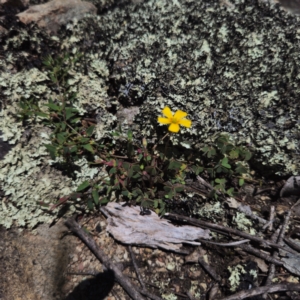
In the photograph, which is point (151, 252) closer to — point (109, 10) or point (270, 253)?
point (270, 253)

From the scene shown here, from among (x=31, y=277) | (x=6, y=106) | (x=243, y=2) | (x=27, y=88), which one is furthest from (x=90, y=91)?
(x=243, y=2)

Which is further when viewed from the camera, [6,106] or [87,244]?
[6,106]

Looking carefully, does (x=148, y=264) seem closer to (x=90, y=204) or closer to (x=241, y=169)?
(x=90, y=204)

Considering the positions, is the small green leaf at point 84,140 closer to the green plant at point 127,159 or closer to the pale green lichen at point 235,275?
the green plant at point 127,159

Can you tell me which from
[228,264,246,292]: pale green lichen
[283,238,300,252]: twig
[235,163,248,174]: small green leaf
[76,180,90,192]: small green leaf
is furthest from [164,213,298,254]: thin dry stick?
[76,180,90,192]: small green leaf

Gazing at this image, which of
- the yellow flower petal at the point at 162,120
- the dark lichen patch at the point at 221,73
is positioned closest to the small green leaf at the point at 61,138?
the dark lichen patch at the point at 221,73

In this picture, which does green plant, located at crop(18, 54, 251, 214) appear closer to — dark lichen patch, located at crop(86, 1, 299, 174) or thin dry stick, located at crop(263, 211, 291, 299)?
dark lichen patch, located at crop(86, 1, 299, 174)

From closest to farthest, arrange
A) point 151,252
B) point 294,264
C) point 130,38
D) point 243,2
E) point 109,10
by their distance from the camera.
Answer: point 294,264
point 151,252
point 130,38
point 243,2
point 109,10

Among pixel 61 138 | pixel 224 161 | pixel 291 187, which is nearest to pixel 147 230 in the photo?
pixel 224 161
